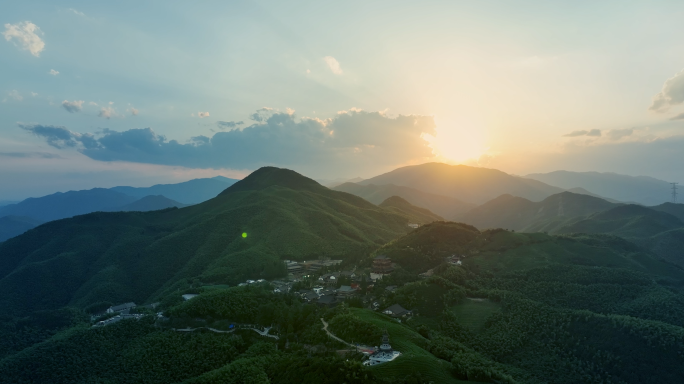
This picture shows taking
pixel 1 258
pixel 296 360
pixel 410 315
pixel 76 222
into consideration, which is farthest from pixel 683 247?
pixel 1 258

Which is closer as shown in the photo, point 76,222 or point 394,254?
point 394,254

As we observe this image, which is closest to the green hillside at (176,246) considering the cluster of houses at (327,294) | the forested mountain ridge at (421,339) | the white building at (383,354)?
the cluster of houses at (327,294)

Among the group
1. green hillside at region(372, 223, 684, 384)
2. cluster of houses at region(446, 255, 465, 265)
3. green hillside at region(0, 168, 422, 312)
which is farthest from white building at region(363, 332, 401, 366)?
green hillside at region(0, 168, 422, 312)

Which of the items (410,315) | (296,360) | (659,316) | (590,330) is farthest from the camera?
(659,316)

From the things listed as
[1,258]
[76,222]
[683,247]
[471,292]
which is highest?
[76,222]

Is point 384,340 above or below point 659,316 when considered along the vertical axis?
above

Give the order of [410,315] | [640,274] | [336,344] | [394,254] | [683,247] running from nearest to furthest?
1. [336,344]
2. [410,315]
3. [640,274]
4. [394,254]
5. [683,247]

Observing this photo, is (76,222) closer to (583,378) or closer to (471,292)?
(471,292)
